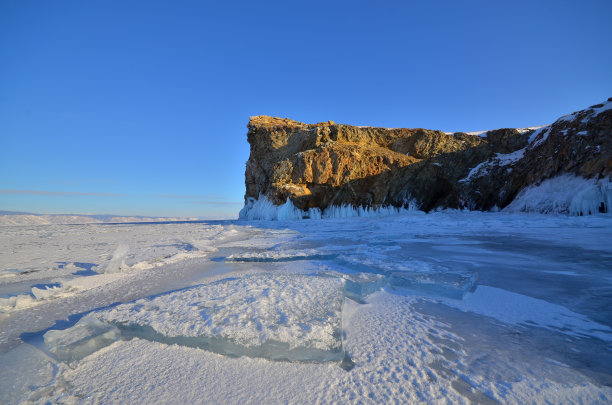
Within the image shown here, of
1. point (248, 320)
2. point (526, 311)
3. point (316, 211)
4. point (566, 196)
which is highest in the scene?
point (566, 196)

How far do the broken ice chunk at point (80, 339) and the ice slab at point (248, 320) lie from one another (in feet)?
0.23

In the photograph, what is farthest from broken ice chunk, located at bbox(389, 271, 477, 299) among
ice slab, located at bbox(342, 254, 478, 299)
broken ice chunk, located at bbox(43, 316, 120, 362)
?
broken ice chunk, located at bbox(43, 316, 120, 362)

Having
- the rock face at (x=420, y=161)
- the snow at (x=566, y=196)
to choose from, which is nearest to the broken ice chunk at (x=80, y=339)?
the snow at (x=566, y=196)

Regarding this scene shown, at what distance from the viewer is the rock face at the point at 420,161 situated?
11.4 m

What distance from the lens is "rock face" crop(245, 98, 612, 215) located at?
1143 cm

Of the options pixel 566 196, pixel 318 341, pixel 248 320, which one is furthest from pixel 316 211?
pixel 318 341

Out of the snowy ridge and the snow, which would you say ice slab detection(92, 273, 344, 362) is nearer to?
the snow

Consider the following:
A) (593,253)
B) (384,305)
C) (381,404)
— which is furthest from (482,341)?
(593,253)

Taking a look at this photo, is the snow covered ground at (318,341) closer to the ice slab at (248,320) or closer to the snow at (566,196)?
the ice slab at (248,320)

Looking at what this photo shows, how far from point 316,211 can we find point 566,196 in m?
14.5

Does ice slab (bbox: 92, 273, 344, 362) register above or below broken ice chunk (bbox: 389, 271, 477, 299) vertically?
above

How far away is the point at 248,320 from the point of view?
1399mm

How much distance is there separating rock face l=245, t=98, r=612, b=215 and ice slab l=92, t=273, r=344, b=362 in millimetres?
13409

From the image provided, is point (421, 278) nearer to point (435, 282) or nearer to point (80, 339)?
point (435, 282)
